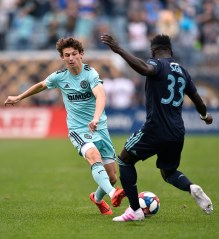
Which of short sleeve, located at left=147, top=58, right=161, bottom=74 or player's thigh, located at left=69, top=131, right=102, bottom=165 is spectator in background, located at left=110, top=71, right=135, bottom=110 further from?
short sleeve, located at left=147, top=58, right=161, bottom=74

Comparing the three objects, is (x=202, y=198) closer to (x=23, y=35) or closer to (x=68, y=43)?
(x=68, y=43)

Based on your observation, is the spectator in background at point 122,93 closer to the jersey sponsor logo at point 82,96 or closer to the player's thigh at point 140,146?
the jersey sponsor logo at point 82,96

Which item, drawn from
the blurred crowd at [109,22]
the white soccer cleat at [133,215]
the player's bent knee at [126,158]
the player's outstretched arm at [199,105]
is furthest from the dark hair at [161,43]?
the blurred crowd at [109,22]

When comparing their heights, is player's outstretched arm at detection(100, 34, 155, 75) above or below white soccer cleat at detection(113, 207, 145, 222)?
above

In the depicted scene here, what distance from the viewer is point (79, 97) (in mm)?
10344

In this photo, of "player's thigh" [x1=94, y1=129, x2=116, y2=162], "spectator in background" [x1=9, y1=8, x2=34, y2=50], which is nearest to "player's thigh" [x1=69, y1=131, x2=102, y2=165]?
"player's thigh" [x1=94, y1=129, x2=116, y2=162]

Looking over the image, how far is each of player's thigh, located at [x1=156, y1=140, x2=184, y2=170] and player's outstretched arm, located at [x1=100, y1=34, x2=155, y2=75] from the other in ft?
3.05

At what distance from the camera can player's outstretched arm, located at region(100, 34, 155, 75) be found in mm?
8586

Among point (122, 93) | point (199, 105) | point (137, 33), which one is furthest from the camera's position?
point (137, 33)

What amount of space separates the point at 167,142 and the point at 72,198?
346 centimetres

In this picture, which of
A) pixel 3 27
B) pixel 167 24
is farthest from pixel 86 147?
pixel 3 27

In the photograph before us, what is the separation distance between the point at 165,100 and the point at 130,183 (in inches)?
41.7

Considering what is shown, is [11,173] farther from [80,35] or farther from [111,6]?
[111,6]

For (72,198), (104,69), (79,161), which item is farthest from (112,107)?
(72,198)
